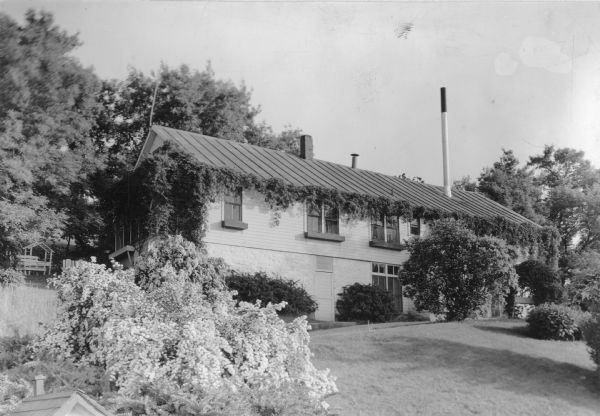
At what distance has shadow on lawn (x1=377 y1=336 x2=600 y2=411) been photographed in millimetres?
17906

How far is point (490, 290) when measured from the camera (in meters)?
24.6

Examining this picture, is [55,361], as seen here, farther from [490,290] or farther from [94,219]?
[94,219]

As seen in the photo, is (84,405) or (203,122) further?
(203,122)

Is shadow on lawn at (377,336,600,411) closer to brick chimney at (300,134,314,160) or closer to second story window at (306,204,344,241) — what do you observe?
second story window at (306,204,344,241)

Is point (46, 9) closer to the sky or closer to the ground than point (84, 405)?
closer to the sky

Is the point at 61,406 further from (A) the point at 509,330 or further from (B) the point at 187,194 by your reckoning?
(B) the point at 187,194

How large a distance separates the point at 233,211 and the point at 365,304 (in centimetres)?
600

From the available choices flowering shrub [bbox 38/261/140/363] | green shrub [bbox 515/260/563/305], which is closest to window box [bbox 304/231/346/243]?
green shrub [bbox 515/260/563/305]

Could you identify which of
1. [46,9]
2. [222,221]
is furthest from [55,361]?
[222,221]

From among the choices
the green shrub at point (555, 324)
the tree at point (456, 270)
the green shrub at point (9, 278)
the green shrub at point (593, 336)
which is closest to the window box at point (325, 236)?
the tree at point (456, 270)

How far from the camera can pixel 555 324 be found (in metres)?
22.9

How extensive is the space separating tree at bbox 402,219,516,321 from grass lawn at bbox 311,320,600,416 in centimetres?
201

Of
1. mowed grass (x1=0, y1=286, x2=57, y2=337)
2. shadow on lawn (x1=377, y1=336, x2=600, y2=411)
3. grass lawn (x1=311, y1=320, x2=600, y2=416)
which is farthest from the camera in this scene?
mowed grass (x1=0, y1=286, x2=57, y2=337)

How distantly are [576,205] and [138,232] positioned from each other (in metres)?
29.0
